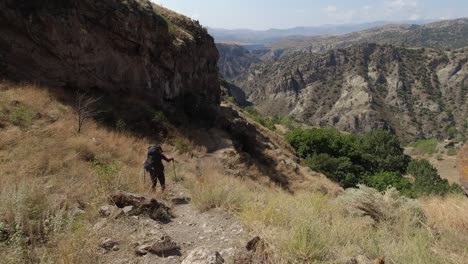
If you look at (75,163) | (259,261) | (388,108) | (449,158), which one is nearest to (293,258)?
(259,261)

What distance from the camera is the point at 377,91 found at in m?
147

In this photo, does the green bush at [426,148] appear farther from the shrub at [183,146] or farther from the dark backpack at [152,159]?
the dark backpack at [152,159]

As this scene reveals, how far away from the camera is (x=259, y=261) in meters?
3.97

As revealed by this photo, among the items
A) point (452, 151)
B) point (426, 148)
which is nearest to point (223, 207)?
point (452, 151)

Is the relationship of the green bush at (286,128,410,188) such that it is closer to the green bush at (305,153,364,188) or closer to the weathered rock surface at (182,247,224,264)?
the green bush at (305,153,364,188)

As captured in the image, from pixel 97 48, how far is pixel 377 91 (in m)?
144

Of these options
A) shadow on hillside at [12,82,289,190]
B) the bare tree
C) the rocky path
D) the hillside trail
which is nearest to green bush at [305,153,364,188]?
shadow on hillside at [12,82,289,190]

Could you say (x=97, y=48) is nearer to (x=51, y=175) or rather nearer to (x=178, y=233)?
(x=51, y=175)

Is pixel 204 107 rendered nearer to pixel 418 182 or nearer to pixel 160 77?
pixel 160 77

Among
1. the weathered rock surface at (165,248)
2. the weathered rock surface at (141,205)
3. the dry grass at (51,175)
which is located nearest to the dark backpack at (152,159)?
the dry grass at (51,175)

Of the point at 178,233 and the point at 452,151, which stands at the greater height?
the point at 178,233

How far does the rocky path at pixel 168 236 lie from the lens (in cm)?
435

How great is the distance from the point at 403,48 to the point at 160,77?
163 m

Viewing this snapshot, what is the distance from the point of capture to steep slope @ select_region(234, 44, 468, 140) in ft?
419
